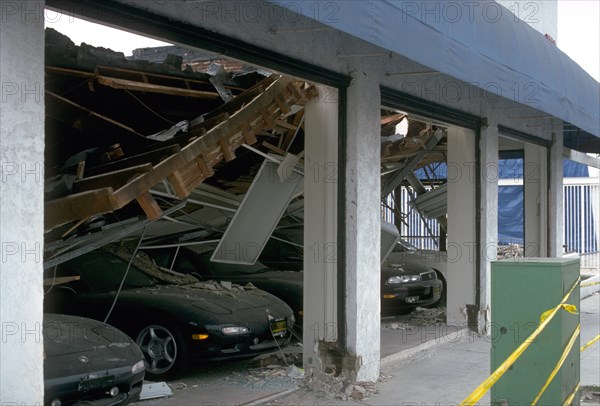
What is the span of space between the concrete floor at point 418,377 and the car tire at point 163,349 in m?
0.28

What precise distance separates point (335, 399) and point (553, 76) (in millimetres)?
5379

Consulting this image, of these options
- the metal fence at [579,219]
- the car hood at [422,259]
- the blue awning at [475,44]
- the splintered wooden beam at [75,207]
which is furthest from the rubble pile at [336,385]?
the metal fence at [579,219]

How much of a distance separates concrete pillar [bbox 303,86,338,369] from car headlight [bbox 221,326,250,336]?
0.65 metres

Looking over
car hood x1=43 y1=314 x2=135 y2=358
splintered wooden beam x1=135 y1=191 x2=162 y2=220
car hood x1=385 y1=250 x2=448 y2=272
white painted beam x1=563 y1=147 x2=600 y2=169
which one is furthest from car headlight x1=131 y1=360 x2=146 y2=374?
white painted beam x1=563 y1=147 x2=600 y2=169

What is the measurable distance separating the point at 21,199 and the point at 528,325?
3.61m

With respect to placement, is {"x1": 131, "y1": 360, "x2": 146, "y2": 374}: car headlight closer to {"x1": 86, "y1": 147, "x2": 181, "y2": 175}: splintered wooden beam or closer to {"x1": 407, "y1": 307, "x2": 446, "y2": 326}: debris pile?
{"x1": 86, "y1": 147, "x2": 181, "y2": 175}: splintered wooden beam

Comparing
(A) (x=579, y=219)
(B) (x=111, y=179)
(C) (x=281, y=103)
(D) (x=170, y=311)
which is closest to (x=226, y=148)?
(C) (x=281, y=103)

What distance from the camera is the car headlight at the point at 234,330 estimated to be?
24.7 feet

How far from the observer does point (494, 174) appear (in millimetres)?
11211

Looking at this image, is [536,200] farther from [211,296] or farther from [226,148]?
[226,148]

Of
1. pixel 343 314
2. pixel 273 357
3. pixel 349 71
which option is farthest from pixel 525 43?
pixel 273 357

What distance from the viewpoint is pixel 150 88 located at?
7543 millimetres

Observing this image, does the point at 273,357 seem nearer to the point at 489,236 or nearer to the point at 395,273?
the point at 395,273

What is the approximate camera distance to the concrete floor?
23.0 feet
